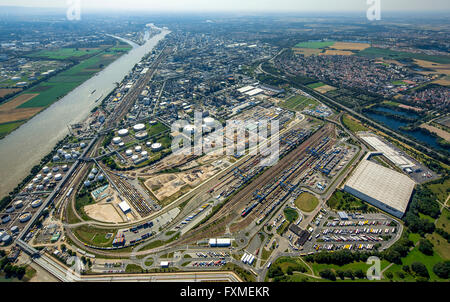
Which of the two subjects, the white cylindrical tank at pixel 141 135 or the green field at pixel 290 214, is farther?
the white cylindrical tank at pixel 141 135

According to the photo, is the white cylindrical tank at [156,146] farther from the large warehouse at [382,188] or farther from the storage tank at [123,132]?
the large warehouse at [382,188]

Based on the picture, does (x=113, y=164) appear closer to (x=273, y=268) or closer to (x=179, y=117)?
(x=179, y=117)

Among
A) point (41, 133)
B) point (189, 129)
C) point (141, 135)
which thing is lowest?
point (141, 135)

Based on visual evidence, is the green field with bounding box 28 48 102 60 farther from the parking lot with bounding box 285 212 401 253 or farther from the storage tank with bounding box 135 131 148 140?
the parking lot with bounding box 285 212 401 253

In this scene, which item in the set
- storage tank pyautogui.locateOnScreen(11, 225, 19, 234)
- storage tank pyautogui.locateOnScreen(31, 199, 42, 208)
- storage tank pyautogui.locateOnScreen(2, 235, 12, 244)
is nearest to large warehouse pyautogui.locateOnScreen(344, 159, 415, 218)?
storage tank pyautogui.locateOnScreen(31, 199, 42, 208)

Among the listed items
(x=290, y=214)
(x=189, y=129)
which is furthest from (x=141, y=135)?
(x=290, y=214)

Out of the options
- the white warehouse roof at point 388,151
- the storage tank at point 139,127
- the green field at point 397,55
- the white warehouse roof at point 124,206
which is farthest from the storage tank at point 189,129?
the green field at point 397,55

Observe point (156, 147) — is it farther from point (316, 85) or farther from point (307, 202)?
point (316, 85)
